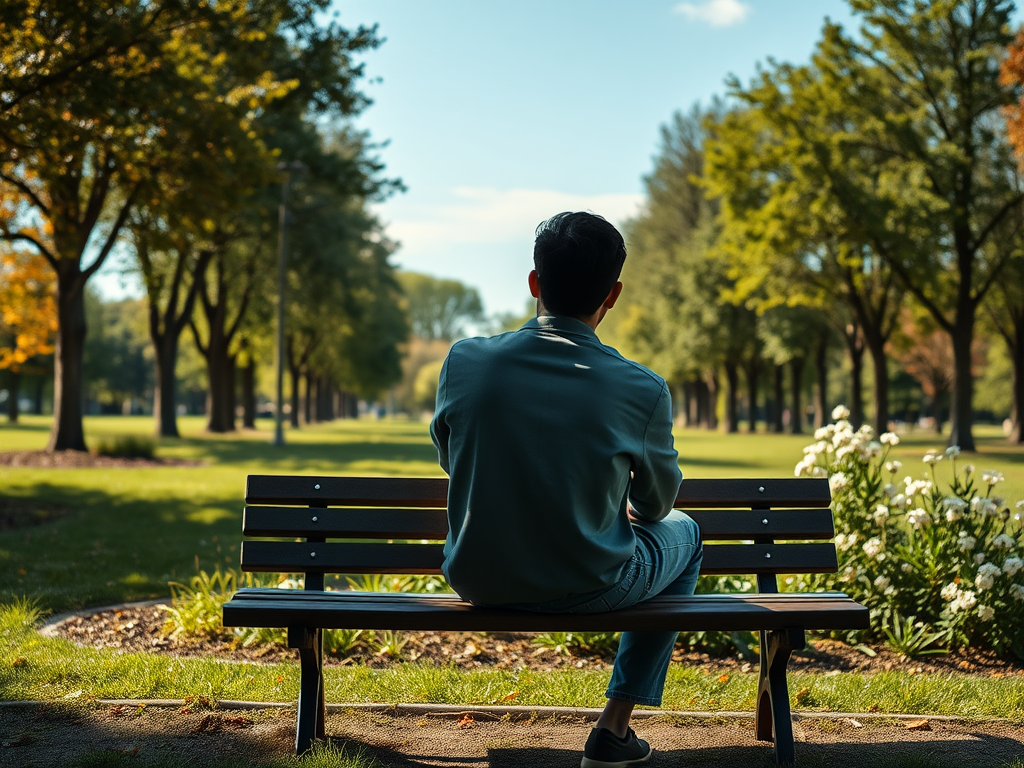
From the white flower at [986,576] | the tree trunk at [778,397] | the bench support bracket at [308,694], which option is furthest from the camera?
the tree trunk at [778,397]

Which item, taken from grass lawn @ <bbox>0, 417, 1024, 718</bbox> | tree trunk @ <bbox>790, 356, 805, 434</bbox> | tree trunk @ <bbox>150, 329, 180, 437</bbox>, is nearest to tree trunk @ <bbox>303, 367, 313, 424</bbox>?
tree trunk @ <bbox>150, 329, 180, 437</bbox>

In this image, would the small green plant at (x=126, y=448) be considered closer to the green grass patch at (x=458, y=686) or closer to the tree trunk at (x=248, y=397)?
the green grass patch at (x=458, y=686)

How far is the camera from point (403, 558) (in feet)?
11.9

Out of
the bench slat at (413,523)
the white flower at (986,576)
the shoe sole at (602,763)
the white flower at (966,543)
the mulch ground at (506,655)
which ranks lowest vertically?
the mulch ground at (506,655)

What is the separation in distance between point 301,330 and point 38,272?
656 inches

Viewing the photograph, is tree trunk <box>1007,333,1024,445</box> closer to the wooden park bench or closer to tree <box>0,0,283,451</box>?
tree <box>0,0,283,451</box>

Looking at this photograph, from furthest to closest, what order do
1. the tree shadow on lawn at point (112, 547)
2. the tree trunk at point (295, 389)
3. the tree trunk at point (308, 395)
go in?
the tree trunk at point (308, 395)
the tree trunk at point (295, 389)
the tree shadow on lawn at point (112, 547)

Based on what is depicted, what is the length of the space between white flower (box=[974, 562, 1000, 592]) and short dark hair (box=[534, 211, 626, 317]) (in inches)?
115

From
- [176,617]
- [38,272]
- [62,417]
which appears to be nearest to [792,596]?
[176,617]

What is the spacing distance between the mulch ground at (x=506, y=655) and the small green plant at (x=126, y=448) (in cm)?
1475

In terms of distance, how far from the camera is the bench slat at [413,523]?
3.66 metres

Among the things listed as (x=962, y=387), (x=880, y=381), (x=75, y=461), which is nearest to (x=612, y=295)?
(x=75, y=461)

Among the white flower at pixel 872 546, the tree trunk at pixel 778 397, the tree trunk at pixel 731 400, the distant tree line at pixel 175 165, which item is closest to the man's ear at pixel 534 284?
the white flower at pixel 872 546

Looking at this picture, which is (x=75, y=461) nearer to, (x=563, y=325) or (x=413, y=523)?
(x=413, y=523)
